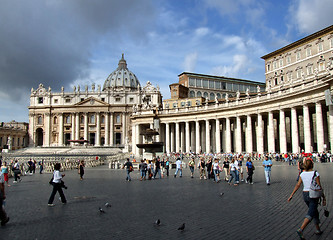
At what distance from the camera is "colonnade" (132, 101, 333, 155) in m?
46.2

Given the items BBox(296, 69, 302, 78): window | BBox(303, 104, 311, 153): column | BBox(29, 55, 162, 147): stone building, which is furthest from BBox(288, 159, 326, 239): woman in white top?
BBox(29, 55, 162, 147): stone building

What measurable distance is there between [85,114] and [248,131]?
250 feet

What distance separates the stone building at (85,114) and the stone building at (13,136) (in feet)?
27.1

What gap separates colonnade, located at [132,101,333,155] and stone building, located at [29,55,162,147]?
147ft

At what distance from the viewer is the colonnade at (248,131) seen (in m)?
46.2

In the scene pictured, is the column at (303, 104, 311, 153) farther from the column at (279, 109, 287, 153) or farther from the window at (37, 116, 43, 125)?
the window at (37, 116, 43, 125)

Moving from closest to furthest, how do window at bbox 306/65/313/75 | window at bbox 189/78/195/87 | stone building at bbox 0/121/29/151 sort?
window at bbox 306/65/313/75, window at bbox 189/78/195/87, stone building at bbox 0/121/29/151

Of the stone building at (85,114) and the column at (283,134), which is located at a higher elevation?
the stone building at (85,114)

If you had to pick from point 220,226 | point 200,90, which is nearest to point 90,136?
point 200,90

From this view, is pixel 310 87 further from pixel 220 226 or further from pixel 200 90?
pixel 200 90

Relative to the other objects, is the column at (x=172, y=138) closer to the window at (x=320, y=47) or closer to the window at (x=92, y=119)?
the window at (x=320, y=47)

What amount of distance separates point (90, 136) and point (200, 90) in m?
47.3

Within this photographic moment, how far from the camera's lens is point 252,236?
768 centimetres

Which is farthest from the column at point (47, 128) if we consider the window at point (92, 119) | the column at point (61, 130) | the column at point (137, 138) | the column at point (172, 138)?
the column at point (172, 138)
